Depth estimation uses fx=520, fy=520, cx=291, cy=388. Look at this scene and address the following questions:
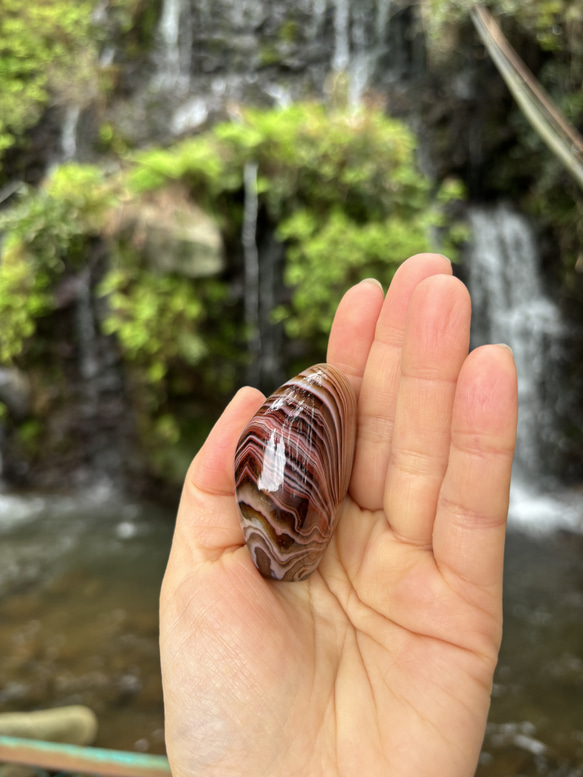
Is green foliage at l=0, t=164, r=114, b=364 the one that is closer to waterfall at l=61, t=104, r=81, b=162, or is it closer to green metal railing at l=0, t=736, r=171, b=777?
waterfall at l=61, t=104, r=81, b=162

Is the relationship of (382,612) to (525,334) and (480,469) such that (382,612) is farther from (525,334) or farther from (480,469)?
(525,334)

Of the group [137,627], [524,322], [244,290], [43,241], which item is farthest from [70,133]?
[137,627]

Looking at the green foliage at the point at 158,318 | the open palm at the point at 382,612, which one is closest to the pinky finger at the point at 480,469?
the open palm at the point at 382,612

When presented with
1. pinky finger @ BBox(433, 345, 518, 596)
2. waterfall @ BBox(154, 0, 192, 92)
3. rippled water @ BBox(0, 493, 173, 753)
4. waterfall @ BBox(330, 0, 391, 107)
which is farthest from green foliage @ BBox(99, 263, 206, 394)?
waterfall @ BBox(154, 0, 192, 92)

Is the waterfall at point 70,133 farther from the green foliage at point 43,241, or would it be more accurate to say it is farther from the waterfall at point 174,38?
the green foliage at point 43,241

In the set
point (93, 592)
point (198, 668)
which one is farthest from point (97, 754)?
point (93, 592)
